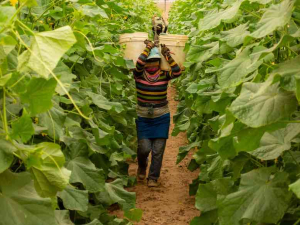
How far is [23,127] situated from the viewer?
139 centimetres

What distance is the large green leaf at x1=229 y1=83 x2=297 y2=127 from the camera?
5.08 feet

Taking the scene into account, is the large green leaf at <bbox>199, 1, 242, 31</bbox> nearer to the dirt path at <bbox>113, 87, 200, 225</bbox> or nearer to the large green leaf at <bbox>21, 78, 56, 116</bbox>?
the large green leaf at <bbox>21, 78, 56, 116</bbox>

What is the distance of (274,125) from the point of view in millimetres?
1633

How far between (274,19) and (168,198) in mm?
4124

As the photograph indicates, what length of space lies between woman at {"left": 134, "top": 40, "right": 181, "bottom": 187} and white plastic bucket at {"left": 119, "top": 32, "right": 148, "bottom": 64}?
0.09 metres

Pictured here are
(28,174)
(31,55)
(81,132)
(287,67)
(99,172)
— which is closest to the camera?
(31,55)

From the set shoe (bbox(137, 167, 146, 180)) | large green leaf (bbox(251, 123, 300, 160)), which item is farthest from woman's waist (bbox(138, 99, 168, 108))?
large green leaf (bbox(251, 123, 300, 160))

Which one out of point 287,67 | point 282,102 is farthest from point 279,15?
point 282,102

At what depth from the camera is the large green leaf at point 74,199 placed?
2.41 m

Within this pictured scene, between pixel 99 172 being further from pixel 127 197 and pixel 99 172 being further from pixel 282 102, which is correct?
pixel 282 102

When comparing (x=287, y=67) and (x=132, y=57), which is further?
(x=132, y=57)

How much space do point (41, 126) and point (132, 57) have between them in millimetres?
3843

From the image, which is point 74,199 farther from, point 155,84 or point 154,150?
point 154,150

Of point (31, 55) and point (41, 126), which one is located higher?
point (31, 55)
